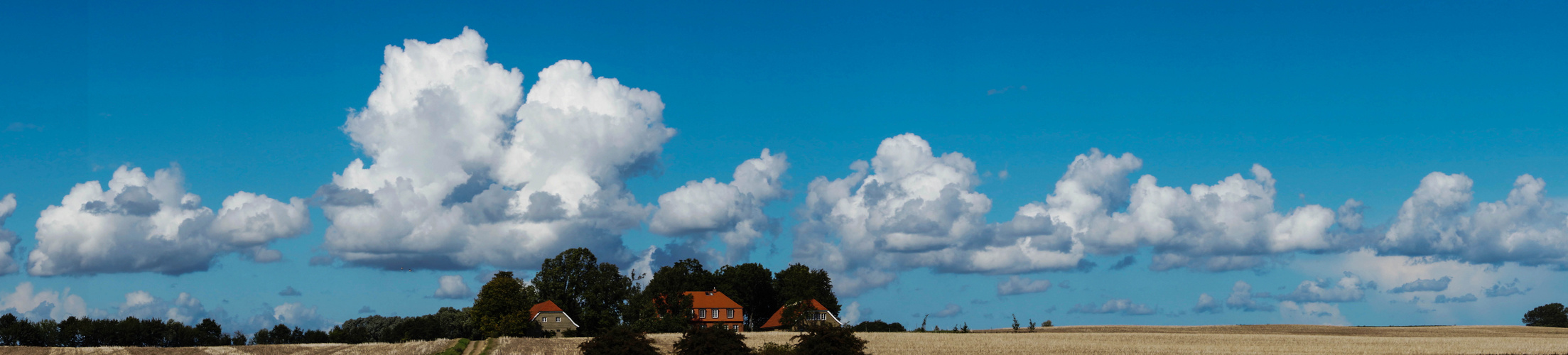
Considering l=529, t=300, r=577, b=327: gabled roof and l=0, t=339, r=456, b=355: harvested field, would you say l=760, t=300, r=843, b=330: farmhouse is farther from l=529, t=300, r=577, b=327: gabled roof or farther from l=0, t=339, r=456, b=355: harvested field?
l=0, t=339, r=456, b=355: harvested field

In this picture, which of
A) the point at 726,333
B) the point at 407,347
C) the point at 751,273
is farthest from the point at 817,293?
the point at 726,333

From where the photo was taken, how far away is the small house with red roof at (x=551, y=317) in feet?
358

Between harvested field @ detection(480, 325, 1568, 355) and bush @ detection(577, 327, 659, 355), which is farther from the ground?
bush @ detection(577, 327, 659, 355)

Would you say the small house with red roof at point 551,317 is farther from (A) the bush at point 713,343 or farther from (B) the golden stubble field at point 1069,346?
(A) the bush at point 713,343

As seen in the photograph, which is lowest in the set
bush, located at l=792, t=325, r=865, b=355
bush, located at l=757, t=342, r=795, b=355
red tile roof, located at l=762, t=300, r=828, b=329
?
bush, located at l=757, t=342, r=795, b=355

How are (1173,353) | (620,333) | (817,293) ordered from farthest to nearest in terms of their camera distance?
1. (817,293)
2. (1173,353)
3. (620,333)

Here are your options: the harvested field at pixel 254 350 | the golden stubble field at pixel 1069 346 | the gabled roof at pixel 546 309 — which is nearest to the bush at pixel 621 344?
the golden stubble field at pixel 1069 346

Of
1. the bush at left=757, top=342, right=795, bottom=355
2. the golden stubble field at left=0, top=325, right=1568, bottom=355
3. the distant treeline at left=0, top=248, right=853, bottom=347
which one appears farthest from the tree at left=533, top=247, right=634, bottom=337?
the bush at left=757, top=342, right=795, bottom=355

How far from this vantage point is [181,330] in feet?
366

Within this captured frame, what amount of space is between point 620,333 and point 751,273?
312 feet

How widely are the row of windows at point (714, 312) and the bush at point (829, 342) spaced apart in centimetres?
7490

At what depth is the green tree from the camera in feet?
337

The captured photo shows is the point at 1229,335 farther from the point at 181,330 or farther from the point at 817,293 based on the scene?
the point at 181,330

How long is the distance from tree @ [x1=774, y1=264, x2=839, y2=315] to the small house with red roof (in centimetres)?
3282
